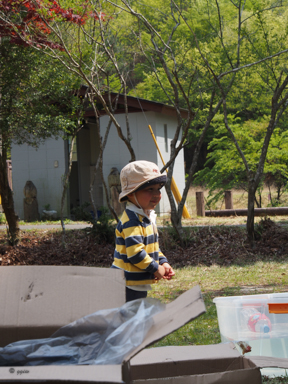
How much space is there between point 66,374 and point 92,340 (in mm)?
454

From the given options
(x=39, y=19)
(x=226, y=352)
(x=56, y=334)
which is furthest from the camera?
(x=39, y=19)

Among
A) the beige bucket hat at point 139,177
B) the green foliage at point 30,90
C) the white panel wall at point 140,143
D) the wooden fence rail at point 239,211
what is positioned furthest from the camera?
the white panel wall at point 140,143

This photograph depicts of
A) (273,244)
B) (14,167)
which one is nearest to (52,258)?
(273,244)

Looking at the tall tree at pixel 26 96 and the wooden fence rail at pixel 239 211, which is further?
the wooden fence rail at pixel 239 211

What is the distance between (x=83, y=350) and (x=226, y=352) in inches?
25.4

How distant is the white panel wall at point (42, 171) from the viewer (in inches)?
685

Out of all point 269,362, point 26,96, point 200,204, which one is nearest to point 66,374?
point 269,362

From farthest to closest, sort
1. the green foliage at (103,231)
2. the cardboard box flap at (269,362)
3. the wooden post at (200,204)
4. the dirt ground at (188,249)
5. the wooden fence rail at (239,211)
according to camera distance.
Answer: the wooden post at (200,204), the wooden fence rail at (239,211), the green foliage at (103,231), the dirt ground at (188,249), the cardboard box flap at (269,362)

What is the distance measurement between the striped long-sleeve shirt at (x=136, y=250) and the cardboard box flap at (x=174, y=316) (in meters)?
1.46

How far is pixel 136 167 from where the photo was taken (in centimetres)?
323

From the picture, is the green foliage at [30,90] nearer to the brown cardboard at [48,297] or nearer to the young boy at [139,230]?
the young boy at [139,230]

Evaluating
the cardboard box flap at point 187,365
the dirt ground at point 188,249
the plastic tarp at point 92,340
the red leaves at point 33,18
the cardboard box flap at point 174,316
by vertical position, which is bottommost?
the dirt ground at point 188,249

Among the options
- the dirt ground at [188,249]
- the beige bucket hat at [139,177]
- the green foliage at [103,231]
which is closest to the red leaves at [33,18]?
the green foliage at [103,231]

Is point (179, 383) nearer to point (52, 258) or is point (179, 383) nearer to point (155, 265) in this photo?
point (155, 265)
